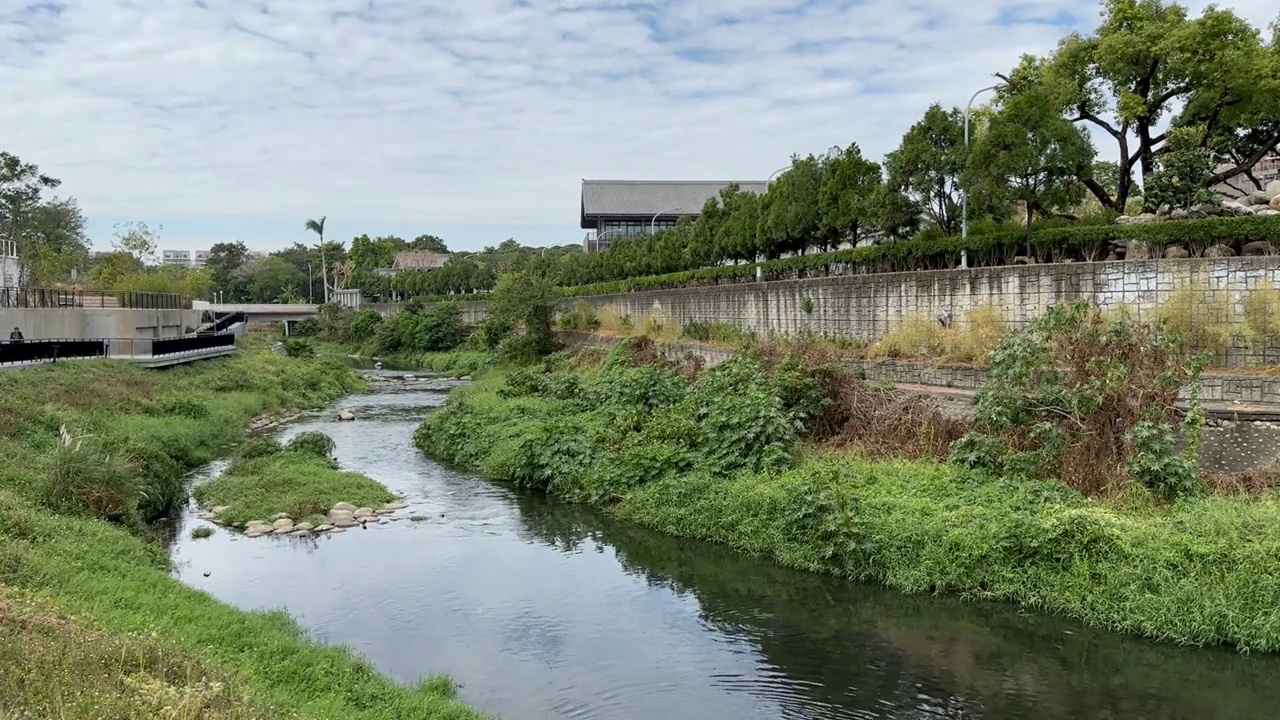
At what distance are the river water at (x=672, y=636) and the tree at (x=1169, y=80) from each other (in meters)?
15.3

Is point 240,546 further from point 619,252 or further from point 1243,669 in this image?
point 619,252

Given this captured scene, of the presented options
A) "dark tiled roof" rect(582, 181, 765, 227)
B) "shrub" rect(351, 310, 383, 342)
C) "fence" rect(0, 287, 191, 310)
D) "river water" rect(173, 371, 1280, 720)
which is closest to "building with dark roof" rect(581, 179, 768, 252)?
"dark tiled roof" rect(582, 181, 765, 227)

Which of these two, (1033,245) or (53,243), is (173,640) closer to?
(1033,245)

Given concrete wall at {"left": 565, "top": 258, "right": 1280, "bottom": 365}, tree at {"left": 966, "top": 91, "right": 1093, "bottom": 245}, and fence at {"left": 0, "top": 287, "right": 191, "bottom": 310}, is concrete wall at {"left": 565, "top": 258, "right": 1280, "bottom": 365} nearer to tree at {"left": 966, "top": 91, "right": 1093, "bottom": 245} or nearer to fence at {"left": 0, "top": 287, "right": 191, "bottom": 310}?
tree at {"left": 966, "top": 91, "right": 1093, "bottom": 245}

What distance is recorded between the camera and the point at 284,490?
17906mm

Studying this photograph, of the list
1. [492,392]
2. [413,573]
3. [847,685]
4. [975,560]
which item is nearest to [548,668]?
[847,685]

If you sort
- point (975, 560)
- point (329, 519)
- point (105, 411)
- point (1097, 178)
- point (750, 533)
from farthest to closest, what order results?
point (1097, 178)
point (105, 411)
point (329, 519)
point (750, 533)
point (975, 560)

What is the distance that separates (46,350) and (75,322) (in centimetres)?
1201

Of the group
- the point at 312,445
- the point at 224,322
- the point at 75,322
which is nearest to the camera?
the point at 312,445

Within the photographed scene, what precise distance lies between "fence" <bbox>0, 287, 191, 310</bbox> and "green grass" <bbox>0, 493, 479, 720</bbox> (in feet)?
105

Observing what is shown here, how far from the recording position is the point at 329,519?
54.5 ft

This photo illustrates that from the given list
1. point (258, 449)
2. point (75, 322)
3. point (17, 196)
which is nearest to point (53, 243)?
point (17, 196)

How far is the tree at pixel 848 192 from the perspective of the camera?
26.5 metres

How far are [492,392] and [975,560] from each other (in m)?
21.4
